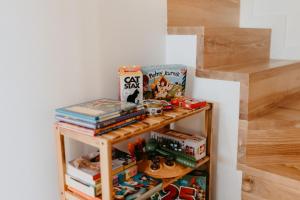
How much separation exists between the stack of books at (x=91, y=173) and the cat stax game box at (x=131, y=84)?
9.1 inches

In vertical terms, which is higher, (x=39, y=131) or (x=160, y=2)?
(x=160, y=2)

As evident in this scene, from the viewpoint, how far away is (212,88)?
4.73 ft

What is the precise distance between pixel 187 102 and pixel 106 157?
50cm

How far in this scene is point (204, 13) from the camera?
186cm

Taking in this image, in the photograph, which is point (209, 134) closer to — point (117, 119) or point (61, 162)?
point (117, 119)

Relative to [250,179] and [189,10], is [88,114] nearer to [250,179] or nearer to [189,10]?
[250,179]

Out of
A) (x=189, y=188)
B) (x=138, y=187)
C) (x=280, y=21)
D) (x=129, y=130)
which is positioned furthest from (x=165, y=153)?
(x=280, y=21)

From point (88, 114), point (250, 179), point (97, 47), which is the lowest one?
point (250, 179)

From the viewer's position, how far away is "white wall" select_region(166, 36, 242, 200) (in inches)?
54.5

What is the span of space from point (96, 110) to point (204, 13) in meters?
1.12

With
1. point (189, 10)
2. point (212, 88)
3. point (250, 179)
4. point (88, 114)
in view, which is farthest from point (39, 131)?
point (189, 10)

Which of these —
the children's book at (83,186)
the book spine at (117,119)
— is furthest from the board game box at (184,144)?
the children's book at (83,186)

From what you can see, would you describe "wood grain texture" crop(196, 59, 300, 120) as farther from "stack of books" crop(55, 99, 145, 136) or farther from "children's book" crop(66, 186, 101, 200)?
"children's book" crop(66, 186, 101, 200)

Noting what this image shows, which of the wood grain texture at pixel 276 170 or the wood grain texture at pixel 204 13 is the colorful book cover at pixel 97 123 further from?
the wood grain texture at pixel 204 13
